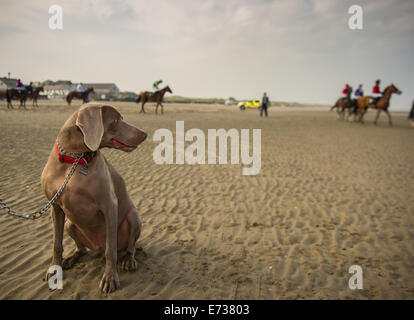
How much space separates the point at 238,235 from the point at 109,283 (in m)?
2.13

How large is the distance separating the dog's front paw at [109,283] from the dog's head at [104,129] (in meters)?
1.37

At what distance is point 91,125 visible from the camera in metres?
2.36

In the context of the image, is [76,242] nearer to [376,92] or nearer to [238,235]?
[238,235]

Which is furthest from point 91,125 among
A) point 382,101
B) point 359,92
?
point 359,92

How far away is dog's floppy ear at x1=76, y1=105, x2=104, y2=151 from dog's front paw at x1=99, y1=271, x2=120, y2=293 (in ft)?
4.67

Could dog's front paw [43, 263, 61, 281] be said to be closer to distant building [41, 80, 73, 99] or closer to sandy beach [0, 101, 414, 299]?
sandy beach [0, 101, 414, 299]

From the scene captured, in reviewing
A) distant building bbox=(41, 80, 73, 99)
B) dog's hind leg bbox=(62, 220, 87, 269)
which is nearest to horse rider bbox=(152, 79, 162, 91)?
dog's hind leg bbox=(62, 220, 87, 269)

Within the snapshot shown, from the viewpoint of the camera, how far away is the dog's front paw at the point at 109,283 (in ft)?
8.98

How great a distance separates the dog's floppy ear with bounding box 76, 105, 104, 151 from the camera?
7.55 feet

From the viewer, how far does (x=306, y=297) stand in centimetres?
284

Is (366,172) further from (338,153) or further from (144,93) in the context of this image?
(144,93)

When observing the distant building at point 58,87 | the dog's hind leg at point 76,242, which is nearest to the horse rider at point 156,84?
the dog's hind leg at point 76,242

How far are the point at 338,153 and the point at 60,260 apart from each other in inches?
438

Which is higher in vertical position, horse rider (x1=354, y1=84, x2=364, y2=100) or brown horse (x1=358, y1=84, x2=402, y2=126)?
horse rider (x1=354, y1=84, x2=364, y2=100)
